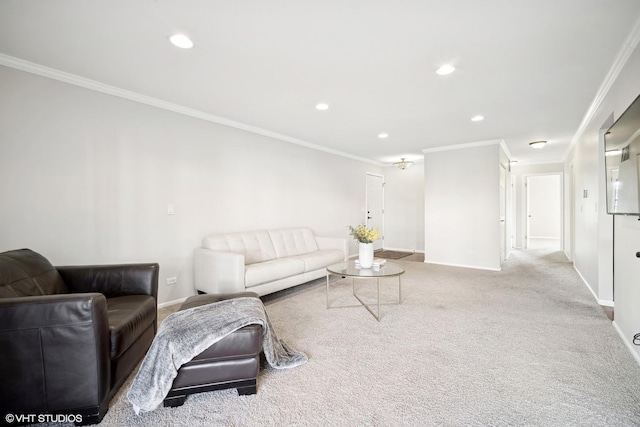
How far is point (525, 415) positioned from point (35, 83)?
4.43 metres

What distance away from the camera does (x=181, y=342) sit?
173cm

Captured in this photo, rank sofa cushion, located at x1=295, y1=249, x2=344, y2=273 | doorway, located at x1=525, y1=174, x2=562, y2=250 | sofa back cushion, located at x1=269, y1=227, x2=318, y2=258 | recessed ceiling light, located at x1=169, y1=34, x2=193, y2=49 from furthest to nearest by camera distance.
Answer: doorway, located at x1=525, y1=174, x2=562, y2=250, sofa back cushion, located at x1=269, y1=227, x2=318, y2=258, sofa cushion, located at x1=295, y1=249, x2=344, y2=273, recessed ceiling light, located at x1=169, y1=34, x2=193, y2=49

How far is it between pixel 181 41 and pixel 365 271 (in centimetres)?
274

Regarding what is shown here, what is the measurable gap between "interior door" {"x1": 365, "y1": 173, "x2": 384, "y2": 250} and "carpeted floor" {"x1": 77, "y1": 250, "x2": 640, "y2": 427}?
4.09m

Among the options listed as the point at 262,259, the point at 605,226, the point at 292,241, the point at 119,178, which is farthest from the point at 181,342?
the point at 605,226

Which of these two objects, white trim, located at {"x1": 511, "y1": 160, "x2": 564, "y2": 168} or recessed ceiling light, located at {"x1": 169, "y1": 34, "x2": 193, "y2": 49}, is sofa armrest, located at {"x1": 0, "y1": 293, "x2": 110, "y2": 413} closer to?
recessed ceiling light, located at {"x1": 169, "y1": 34, "x2": 193, "y2": 49}

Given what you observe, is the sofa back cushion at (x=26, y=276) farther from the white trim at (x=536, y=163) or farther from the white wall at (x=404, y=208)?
the white trim at (x=536, y=163)

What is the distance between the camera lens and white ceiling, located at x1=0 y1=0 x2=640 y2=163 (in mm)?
1878

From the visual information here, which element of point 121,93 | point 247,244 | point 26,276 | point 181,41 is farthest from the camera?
point 247,244

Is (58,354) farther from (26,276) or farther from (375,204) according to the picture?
(375,204)

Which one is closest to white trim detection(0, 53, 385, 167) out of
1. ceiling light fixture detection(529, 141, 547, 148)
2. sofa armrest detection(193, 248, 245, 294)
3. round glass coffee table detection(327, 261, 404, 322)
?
sofa armrest detection(193, 248, 245, 294)

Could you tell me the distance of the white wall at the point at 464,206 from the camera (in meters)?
5.42

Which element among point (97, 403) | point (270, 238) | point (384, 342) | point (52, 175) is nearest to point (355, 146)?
point (270, 238)

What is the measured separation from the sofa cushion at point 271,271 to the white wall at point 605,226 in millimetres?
3229
